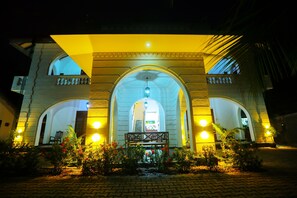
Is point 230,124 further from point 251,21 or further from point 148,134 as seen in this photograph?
point 251,21

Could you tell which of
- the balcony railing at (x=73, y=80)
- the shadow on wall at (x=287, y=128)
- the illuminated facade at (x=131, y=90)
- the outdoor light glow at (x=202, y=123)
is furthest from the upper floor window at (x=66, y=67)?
the shadow on wall at (x=287, y=128)

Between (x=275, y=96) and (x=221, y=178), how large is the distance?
527 inches

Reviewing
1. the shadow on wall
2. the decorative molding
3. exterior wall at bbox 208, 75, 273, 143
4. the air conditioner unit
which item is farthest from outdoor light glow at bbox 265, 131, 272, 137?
the air conditioner unit

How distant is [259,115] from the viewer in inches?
380

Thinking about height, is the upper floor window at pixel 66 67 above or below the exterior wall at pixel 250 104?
above

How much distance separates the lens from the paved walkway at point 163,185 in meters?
3.06

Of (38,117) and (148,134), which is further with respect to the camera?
(38,117)

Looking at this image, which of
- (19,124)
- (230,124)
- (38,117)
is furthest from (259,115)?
(19,124)

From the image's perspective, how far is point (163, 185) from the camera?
3551mm

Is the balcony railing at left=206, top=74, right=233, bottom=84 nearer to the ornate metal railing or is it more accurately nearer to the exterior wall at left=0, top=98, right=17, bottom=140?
the ornate metal railing

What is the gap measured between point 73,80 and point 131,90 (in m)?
4.23

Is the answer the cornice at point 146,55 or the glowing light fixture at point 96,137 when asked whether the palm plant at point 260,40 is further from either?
the cornice at point 146,55

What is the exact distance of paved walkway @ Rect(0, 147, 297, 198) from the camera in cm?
306

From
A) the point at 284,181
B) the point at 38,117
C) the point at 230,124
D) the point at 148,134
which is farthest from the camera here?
the point at 230,124
